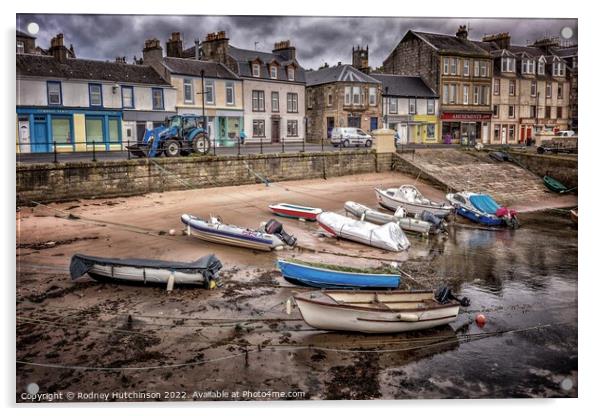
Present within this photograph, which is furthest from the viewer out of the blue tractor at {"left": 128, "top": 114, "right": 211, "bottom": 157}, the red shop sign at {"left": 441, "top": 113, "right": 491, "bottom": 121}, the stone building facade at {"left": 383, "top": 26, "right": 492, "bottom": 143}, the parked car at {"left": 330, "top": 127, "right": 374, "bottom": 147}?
→ the red shop sign at {"left": 441, "top": 113, "right": 491, "bottom": 121}

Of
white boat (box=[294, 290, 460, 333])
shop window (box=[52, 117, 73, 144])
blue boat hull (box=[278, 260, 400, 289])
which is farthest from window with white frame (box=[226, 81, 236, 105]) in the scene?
white boat (box=[294, 290, 460, 333])

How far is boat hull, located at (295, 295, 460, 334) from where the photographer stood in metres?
7.79

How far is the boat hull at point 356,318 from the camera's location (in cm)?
779

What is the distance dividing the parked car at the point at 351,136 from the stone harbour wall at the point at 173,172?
7.58ft

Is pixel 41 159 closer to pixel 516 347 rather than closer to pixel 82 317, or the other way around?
pixel 82 317

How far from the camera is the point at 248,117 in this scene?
20703mm

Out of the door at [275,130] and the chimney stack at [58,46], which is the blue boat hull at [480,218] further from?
the chimney stack at [58,46]

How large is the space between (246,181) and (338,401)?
11.2 m

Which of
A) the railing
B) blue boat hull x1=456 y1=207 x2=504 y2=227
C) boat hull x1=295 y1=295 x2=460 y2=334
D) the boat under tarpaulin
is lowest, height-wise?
boat hull x1=295 y1=295 x2=460 y2=334

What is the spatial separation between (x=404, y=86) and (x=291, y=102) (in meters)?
9.22

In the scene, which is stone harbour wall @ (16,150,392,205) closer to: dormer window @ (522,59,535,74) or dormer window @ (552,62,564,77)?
dormer window @ (522,59,535,74)

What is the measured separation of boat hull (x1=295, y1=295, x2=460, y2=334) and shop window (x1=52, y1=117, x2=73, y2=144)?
7.62 metres

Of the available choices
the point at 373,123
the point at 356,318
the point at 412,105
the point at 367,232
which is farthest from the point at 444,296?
the point at 412,105

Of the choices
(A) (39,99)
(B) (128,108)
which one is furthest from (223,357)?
(B) (128,108)
